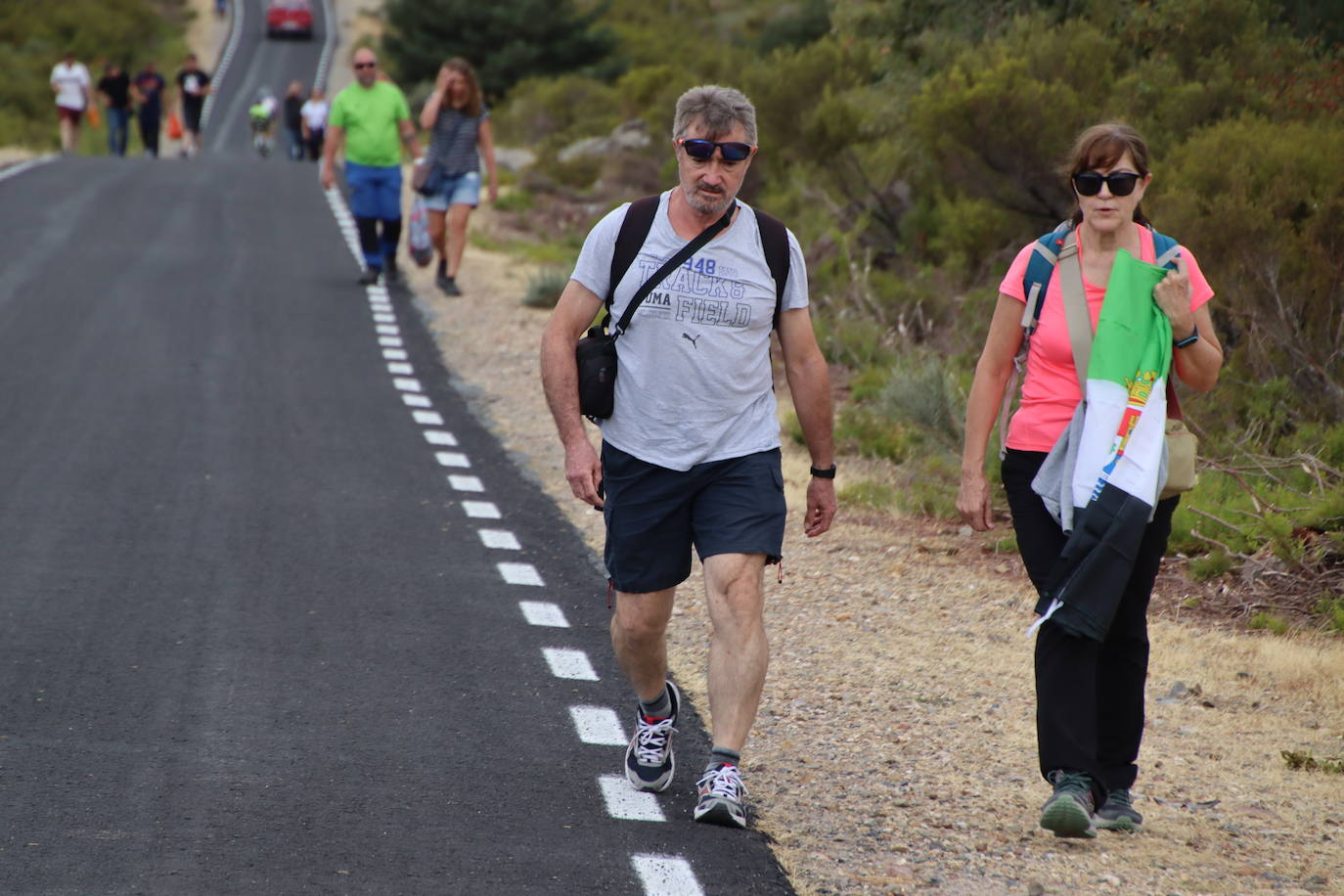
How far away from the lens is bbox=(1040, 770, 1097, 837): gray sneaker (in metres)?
4.74

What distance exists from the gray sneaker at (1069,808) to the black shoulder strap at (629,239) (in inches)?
74.8

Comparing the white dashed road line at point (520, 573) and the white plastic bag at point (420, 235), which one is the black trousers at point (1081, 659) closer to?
the white dashed road line at point (520, 573)

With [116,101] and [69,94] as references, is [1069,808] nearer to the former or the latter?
[69,94]

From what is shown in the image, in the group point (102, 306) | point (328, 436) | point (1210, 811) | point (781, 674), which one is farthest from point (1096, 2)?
point (1210, 811)

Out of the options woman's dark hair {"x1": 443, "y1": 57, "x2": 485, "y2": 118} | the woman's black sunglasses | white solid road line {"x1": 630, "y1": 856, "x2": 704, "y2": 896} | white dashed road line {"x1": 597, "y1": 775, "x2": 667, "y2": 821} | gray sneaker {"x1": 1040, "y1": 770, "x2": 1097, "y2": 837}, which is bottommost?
white dashed road line {"x1": 597, "y1": 775, "x2": 667, "y2": 821}

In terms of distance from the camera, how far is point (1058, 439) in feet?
15.8

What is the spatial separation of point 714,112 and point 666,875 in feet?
6.97

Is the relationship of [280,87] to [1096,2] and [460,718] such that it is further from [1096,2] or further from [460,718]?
[460,718]

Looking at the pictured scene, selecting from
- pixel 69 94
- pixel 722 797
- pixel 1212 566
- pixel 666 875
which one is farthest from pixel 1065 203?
pixel 69 94

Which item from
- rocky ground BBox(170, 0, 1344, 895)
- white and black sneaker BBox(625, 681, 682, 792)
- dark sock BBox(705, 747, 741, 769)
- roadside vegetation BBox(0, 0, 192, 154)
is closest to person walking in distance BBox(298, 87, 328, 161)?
roadside vegetation BBox(0, 0, 192, 154)

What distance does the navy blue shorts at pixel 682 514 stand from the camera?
16.3ft

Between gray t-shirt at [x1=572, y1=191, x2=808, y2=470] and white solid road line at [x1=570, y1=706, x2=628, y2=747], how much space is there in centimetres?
122

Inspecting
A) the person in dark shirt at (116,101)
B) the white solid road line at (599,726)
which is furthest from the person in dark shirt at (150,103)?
the white solid road line at (599,726)

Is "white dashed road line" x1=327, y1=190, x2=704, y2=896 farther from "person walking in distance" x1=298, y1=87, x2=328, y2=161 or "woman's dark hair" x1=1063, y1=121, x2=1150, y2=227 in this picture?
"person walking in distance" x1=298, y1=87, x2=328, y2=161
